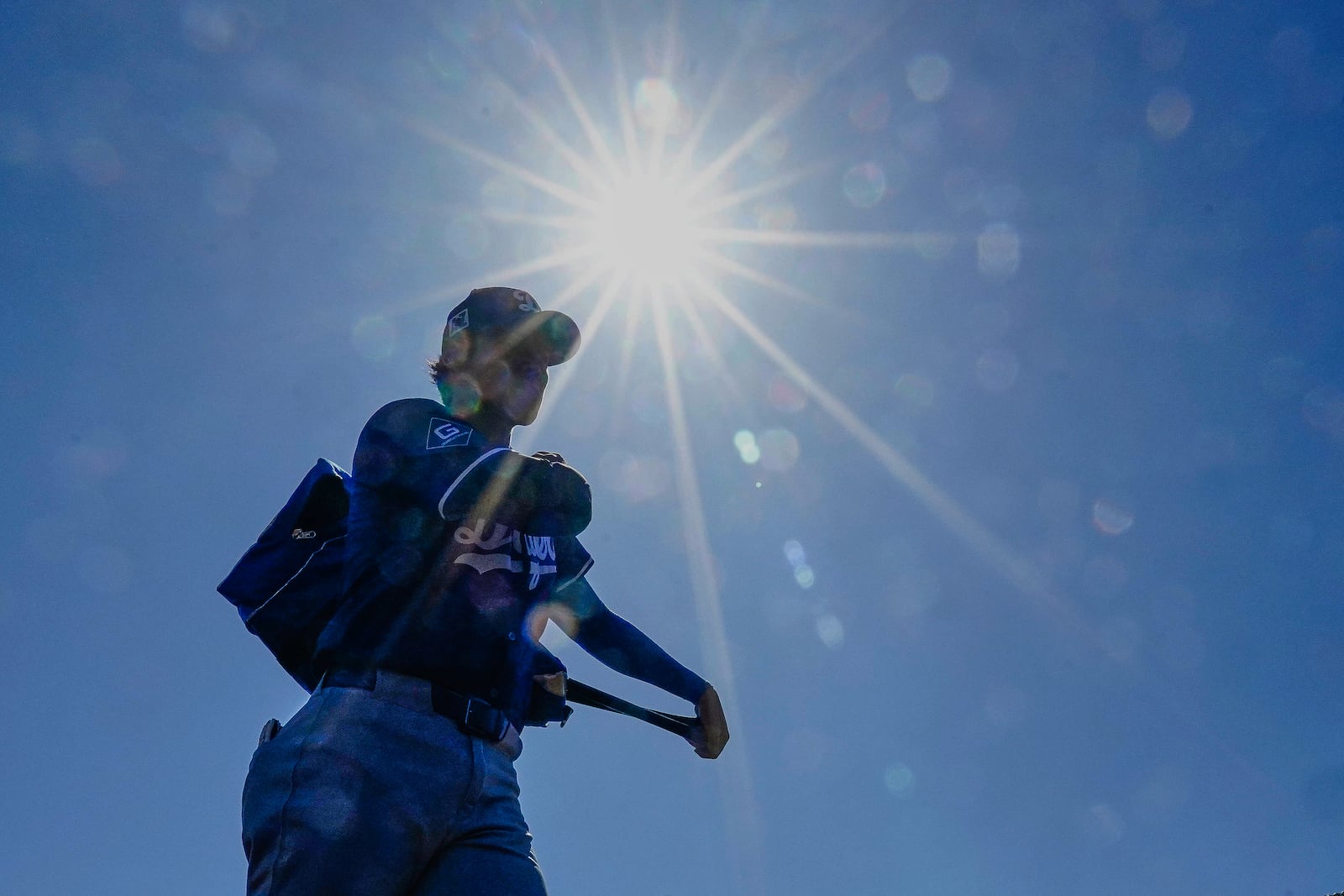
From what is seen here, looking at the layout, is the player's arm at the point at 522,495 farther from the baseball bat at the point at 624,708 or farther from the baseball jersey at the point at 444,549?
the baseball bat at the point at 624,708

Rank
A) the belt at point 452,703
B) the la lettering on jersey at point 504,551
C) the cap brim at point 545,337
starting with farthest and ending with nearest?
the cap brim at point 545,337 → the la lettering on jersey at point 504,551 → the belt at point 452,703

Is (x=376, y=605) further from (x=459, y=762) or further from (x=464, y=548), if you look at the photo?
(x=459, y=762)

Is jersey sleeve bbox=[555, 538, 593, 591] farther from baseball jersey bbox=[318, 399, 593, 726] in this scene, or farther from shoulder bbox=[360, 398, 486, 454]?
shoulder bbox=[360, 398, 486, 454]

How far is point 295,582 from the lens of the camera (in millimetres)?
2943

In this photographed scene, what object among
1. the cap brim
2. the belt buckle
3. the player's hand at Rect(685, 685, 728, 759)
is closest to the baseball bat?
the player's hand at Rect(685, 685, 728, 759)

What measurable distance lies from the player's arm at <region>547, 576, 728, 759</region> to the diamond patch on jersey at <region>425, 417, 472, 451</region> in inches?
30.7

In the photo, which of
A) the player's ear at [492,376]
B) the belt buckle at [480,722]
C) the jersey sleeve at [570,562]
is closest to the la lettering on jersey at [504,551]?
the jersey sleeve at [570,562]

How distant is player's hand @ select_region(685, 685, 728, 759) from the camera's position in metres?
3.54

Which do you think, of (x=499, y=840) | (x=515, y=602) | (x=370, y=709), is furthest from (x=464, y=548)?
(x=499, y=840)

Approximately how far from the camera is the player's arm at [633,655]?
3.54m

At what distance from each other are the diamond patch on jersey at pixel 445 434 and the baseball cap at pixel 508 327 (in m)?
0.52

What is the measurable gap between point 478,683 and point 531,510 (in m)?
0.50

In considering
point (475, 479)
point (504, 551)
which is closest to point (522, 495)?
point (475, 479)

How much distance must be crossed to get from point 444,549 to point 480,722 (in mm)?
490
